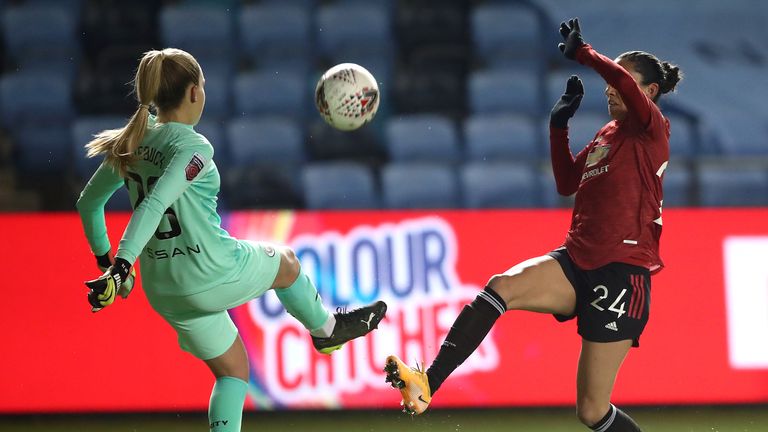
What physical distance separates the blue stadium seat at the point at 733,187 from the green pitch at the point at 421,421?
5.31 ft

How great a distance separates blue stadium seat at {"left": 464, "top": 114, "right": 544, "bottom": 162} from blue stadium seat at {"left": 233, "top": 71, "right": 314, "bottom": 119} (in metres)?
1.09

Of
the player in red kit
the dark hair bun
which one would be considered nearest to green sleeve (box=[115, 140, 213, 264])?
the player in red kit

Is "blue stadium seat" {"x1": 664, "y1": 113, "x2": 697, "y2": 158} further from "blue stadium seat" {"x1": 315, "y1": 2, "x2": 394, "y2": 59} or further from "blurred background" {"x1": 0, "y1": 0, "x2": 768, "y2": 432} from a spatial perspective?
"blue stadium seat" {"x1": 315, "y1": 2, "x2": 394, "y2": 59}

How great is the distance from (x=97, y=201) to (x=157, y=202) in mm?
532

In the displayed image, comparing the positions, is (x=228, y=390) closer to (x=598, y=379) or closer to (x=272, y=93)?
(x=598, y=379)

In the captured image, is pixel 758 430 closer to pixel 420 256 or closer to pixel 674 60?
pixel 420 256

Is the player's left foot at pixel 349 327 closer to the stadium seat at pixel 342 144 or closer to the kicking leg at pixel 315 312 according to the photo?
the kicking leg at pixel 315 312

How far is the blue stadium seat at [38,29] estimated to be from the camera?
7086mm

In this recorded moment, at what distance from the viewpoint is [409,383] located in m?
3.31

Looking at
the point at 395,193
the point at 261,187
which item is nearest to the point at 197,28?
the point at 261,187

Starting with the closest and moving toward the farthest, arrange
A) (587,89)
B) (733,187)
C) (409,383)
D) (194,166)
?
(194,166) < (409,383) < (733,187) < (587,89)

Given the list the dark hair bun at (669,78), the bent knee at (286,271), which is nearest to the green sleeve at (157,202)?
the bent knee at (286,271)

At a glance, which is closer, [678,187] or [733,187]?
[678,187]

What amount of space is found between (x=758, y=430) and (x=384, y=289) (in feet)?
6.12
